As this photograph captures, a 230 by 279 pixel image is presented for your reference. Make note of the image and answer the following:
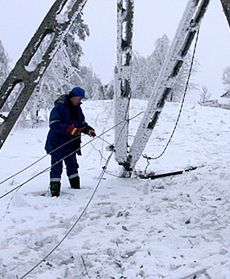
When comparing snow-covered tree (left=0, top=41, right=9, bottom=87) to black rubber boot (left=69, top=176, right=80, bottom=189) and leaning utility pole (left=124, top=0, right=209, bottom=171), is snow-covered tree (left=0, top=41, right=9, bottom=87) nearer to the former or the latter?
black rubber boot (left=69, top=176, right=80, bottom=189)

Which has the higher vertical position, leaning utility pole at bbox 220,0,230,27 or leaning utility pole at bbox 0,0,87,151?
leaning utility pole at bbox 220,0,230,27

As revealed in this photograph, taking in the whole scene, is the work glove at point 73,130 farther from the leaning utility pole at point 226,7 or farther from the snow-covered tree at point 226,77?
the snow-covered tree at point 226,77

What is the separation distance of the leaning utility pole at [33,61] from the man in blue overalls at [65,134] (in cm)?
343

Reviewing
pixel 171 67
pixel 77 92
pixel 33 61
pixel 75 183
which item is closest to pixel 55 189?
pixel 75 183

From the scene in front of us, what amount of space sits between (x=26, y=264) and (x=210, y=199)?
3.04 meters

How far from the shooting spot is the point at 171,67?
7.17 m

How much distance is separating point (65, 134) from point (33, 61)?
12.2 ft

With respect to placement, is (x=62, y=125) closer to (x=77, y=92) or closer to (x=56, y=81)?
(x=77, y=92)

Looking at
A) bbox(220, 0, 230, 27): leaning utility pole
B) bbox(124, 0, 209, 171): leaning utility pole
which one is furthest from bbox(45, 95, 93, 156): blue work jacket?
bbox(220, 0, 230, 27): leaning utility pole

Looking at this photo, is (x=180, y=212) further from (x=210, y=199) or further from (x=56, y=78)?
(x=56, y=78)

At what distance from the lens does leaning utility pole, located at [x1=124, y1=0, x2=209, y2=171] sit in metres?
6.50

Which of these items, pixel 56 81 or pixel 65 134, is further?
pixel 56 81

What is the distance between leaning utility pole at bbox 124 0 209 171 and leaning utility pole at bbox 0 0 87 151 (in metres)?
3.05

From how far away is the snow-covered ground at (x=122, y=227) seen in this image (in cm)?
442
